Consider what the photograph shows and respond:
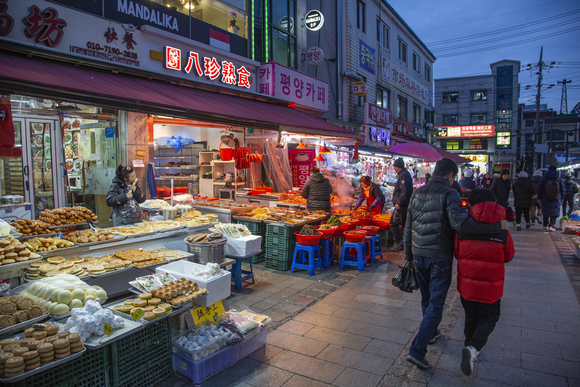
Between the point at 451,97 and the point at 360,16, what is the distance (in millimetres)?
31313

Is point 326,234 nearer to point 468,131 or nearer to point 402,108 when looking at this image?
point 402,108

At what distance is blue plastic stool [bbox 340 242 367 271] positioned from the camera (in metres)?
7.91

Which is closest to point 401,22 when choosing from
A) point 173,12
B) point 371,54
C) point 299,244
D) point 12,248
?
point 371,54

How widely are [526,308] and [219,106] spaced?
7.28 m

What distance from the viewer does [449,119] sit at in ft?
150

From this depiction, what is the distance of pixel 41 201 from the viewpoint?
26.4ft

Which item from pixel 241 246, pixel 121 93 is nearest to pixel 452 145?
pixel 241 246

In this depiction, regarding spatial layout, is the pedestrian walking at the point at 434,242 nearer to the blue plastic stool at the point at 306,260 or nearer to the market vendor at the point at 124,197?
the blue plastic stool at the point at 306,260

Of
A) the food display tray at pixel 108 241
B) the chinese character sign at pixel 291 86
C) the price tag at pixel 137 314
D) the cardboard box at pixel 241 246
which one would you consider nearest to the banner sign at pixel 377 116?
the chinese character sign at pixel 291 86

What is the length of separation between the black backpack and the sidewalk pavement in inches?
228

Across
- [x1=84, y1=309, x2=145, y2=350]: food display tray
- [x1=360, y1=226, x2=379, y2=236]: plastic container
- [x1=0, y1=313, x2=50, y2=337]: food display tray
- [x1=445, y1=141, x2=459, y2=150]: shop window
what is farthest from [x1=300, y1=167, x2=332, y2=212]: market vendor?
[x1=445, y1=141, x2=459, y2=150]: shop window

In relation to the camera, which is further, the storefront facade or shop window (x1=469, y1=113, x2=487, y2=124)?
shop window (x1=469, y1=113, x2=487, y2=124)

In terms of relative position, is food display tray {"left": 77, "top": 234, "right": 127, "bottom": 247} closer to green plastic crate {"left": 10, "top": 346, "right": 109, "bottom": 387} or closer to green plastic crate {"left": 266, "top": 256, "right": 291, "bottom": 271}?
green plastic crate {"left": 10, "top": 346, "right": 109, "bottom": 387}

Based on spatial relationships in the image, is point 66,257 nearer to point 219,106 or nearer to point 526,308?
point 219,106
